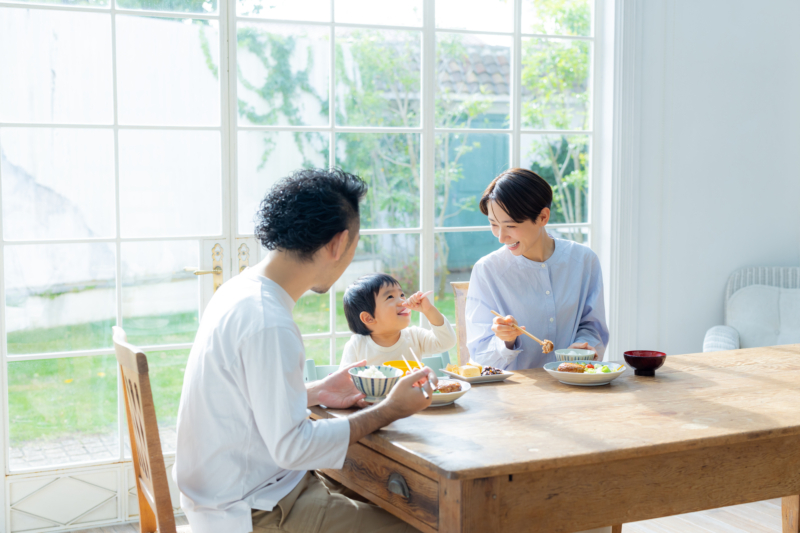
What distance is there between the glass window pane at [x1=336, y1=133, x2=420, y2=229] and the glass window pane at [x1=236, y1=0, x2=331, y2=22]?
520 millimetres

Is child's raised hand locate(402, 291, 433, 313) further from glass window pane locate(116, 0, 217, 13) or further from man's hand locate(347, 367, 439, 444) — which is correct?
glass window pane locate(116, 0, 217, 13)

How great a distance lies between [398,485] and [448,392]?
0.32 metres

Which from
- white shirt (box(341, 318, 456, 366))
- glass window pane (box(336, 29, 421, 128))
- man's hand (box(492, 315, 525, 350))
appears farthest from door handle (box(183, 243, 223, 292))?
man's hand (box(492, 315, 525, 350))

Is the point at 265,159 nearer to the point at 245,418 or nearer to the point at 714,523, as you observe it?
the point at 245,418

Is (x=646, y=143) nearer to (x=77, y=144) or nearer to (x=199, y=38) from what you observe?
(x=199, y=38)

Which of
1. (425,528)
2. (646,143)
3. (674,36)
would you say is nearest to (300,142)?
(646,143)

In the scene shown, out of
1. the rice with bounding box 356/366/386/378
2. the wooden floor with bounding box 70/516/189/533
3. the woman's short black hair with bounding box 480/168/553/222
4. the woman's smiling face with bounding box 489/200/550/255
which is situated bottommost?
the wooden floor with bounding box 70/516/189/533

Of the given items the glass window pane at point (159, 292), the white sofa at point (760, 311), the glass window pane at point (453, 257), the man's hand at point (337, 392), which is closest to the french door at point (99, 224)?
the glass window pane at point (159, 292)

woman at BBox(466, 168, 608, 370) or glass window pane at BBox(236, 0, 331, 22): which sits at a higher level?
glass window pane at BBox(236, 0, 331, 22)

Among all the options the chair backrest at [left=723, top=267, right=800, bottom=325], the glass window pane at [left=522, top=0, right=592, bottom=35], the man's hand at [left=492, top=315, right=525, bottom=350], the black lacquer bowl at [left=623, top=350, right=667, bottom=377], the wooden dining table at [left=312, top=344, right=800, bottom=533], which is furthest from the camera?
the chair backrest at [left=723, top=267, right=800, bottom=325]

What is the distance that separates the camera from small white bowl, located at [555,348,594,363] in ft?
6.84

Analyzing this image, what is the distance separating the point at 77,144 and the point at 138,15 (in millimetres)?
570

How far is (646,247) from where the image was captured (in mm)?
3596

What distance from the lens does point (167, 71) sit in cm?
297
